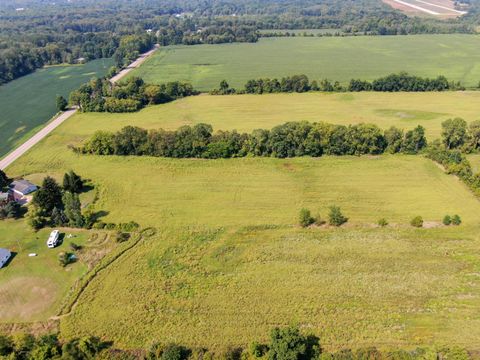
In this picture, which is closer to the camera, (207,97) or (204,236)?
(204,236)

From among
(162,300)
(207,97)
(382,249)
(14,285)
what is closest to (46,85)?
(207,97)

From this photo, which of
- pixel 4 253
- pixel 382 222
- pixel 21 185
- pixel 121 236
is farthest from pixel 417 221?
pixel 21 185

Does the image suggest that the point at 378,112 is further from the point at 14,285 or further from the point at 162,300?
A: the point at 14,285

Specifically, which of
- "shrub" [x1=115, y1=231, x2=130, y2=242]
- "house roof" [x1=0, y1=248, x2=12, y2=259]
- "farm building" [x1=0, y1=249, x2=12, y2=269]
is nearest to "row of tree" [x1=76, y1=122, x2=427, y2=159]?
"shrub" [x1=115, y1=231, x2=130, y2=242]

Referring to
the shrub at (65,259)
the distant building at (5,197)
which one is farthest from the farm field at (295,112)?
the shrub at (65,259)

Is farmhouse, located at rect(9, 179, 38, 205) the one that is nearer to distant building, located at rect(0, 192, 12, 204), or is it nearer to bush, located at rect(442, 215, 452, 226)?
distant building, located at rect(0, 192, 12, 204)

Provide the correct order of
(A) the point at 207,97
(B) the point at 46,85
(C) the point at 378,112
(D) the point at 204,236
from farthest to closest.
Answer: (B) the point at 46,85
(A) the point at 207,97
(C) the point at 378,112
(D) the point at 204,236

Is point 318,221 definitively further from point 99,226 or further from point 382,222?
point 99,226
